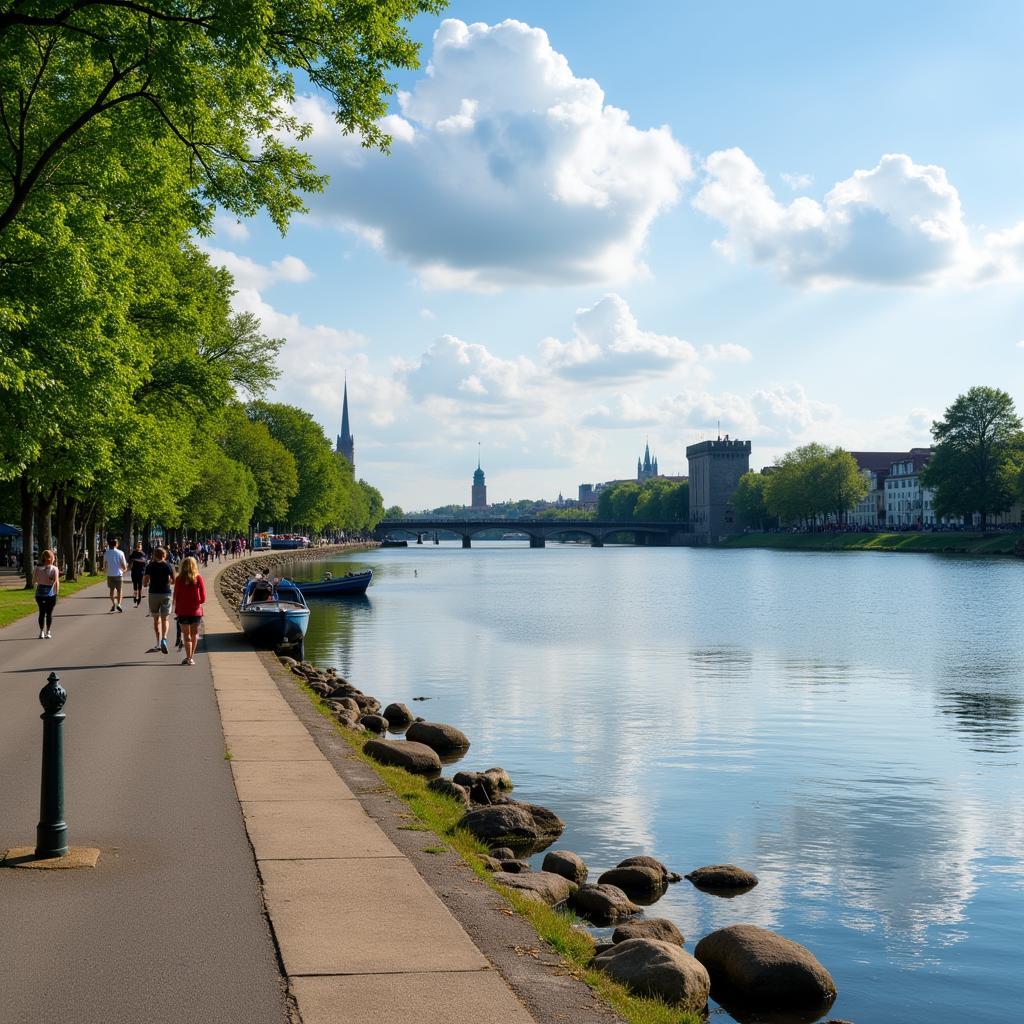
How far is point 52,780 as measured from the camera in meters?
9.39

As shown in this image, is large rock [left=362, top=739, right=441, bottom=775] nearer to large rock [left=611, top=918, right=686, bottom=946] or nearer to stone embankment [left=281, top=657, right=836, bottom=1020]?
stone embankment [left=281, top=657, right=836, bottom=1020]

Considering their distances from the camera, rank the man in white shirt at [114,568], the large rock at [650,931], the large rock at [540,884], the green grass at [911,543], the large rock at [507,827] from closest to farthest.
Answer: the large rock at [650,931], the large rock at [540,884], the large rock at [507,827], the man in white shirt at [114,568], the green grass at [911,543]

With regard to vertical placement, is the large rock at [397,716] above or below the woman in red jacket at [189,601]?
below

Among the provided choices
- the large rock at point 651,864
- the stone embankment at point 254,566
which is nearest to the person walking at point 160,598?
the stone embankment at point 254,566

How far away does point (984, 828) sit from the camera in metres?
16.6

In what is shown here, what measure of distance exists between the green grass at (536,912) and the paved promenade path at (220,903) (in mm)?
397

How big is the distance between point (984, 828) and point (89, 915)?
502 inches

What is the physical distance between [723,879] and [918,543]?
5141 inches

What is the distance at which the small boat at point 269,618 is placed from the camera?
31.8 meters

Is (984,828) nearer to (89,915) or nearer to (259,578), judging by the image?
(89,915)

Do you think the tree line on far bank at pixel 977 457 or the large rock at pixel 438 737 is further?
the tree line on far bank at pixel 977 457

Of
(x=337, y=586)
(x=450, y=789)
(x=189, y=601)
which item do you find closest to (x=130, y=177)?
(x=189, y=601)

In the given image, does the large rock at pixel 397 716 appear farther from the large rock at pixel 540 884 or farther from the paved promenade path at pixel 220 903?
the large rock at pixel 540 884

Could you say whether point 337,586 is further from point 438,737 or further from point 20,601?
point 438,737
